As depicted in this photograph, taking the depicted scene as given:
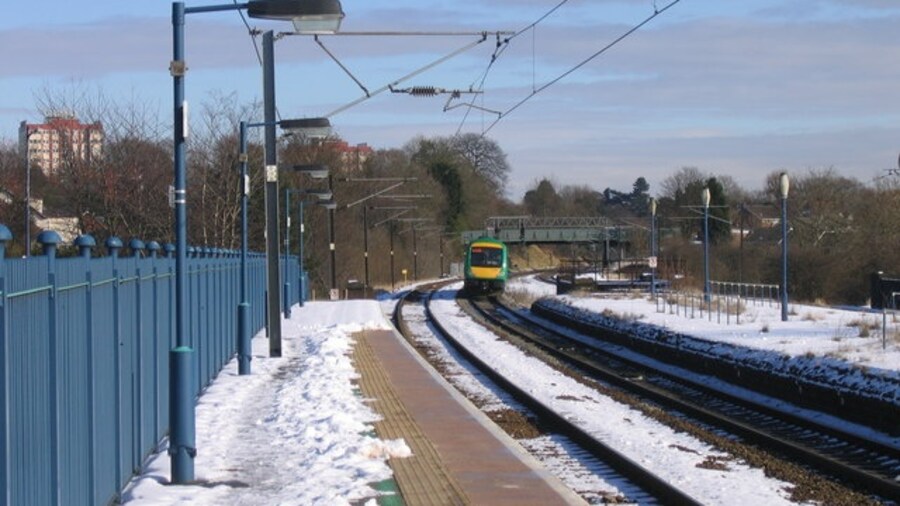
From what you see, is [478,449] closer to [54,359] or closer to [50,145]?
[54,359]

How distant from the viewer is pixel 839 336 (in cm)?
2656

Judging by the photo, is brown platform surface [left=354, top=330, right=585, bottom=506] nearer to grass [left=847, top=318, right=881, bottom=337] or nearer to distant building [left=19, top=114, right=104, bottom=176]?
grass [left=847, top=318, right=881, bottom=337]

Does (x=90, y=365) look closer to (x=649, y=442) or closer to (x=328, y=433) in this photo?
(x=328, y=433)

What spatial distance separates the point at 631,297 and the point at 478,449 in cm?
4206

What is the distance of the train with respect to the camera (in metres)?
67.3

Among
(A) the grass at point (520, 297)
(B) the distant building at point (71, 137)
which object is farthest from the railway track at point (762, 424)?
(A) the grass at point (520, 297)

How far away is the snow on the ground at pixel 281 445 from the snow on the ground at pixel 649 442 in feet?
9.68

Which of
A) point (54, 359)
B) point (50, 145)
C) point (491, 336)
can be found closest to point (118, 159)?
point (50, 145)

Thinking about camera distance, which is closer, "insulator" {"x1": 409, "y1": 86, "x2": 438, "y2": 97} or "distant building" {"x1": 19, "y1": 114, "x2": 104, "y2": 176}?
"insulator" {"x1": 409, "y1": 86, "x2": 438, "y2": 97}

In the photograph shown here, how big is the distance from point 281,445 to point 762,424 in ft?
24.7

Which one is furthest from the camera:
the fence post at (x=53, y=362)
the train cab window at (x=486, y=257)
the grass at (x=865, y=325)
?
the train cab window at (x=486, y=257)

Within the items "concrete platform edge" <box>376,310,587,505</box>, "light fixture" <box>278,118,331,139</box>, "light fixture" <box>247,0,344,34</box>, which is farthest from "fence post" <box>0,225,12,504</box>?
"light fixture" <box>278,118,331,139</box>

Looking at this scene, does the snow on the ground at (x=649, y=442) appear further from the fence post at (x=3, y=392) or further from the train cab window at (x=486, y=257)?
the train cab window at (x=486, y=257)

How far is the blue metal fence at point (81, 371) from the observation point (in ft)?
22.6
